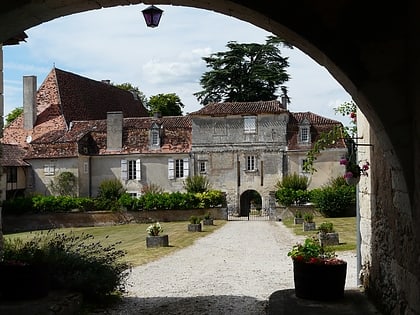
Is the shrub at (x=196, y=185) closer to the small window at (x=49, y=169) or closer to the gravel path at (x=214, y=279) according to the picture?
the small window at (x=49, y=169)

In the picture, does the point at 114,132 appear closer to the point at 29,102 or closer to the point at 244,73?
the point at 29,102

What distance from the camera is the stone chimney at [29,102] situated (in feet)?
113

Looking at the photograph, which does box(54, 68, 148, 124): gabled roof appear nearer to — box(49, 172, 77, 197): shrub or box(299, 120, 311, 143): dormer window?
box(49, 172, 77, 197): shrub

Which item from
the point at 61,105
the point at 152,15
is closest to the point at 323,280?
the point at 152,15

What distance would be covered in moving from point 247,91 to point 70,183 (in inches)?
616

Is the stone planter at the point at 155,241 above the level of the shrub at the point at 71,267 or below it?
below

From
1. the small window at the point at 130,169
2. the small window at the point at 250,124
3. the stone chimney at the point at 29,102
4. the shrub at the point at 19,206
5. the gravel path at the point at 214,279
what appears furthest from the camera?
the stone chimney at the point at 29,102

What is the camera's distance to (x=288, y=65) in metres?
40.6

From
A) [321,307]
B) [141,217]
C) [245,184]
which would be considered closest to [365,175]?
[321,307]

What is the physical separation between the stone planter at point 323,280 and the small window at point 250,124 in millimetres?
27853

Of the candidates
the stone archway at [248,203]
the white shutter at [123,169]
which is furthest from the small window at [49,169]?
the stone archway at [248,203]

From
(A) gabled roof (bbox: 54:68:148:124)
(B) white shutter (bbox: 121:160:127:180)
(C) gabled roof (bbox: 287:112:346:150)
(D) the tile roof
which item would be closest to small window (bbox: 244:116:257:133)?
(C) gabled roof (bbox: 287:112:346:150)

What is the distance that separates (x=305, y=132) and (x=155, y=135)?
9.57m

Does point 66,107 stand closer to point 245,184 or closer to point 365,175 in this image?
point 245,184
